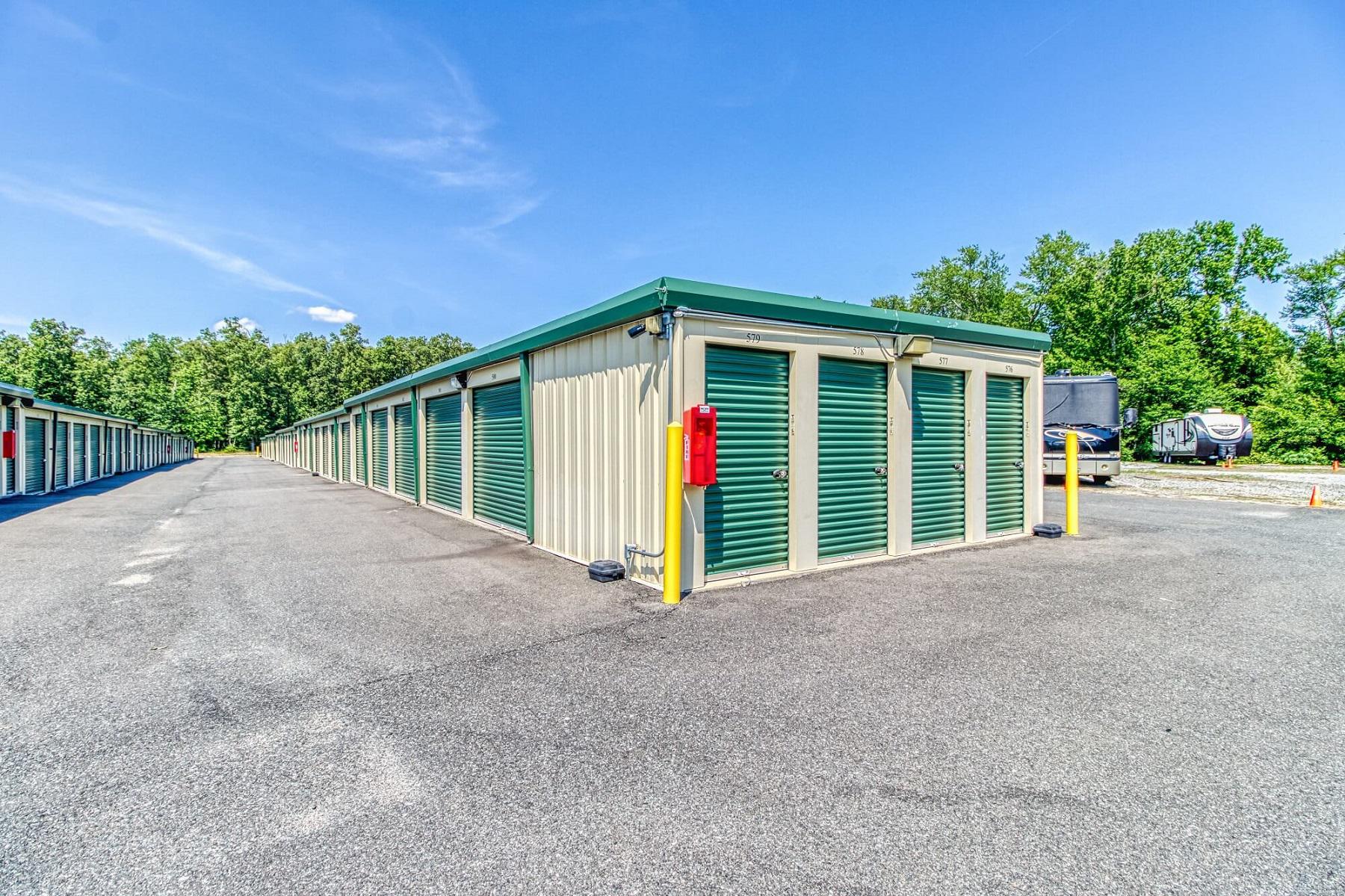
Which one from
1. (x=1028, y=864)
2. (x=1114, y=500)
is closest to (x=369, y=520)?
(x=1028, y=864)

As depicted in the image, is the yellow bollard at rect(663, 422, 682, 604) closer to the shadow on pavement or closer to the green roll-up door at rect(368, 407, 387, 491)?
the shadow on pavement

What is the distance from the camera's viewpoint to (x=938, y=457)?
745cm

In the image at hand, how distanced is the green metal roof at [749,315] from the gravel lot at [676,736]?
110 inches

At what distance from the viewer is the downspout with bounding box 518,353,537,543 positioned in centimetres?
820

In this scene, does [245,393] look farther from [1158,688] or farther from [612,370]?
[1158,688]

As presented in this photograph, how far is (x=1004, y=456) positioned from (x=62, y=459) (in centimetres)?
2672

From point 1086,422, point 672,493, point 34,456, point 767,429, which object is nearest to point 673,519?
point 672,493

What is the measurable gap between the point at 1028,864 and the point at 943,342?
6599mm

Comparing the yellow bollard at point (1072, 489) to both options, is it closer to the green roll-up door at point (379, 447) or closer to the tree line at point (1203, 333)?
the green roll-up door at point (379, 447)

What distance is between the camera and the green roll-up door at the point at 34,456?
52.9ft

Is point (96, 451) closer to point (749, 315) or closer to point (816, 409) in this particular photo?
point (749, 315)

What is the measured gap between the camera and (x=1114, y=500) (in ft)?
43.1

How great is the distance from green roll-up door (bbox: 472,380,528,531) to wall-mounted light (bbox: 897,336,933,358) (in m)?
5.23

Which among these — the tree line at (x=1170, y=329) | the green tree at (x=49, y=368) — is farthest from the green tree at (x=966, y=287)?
the green tree at (x=49, y=368)
